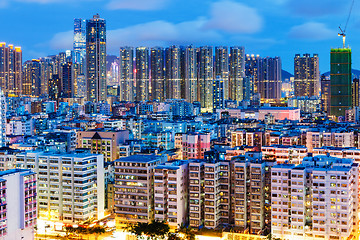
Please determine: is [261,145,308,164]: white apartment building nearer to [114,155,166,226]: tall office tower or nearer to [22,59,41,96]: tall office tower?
[114,155,166,226]: tall office tower

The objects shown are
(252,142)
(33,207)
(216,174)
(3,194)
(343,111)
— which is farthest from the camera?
(343,111)

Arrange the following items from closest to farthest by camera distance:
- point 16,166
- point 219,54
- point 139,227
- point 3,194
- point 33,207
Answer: point 3,194 → point 33,207 → point 139,227 → point 16,166 → point 219,54

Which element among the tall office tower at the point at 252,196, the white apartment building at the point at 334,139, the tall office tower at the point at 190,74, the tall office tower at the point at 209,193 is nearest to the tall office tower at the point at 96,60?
the tall office tower at the point at 190,74

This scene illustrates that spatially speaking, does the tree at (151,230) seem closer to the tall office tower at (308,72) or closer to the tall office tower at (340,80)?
the tall office tower at (340,80)

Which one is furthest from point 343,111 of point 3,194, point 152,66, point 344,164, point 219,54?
point 3,194

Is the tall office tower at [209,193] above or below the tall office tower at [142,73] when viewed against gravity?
below

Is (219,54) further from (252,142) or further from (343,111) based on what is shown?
(252,142)

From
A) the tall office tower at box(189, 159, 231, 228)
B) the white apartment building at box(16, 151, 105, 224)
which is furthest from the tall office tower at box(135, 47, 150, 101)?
the tall office tower at box(189, 159, 231, 228)
